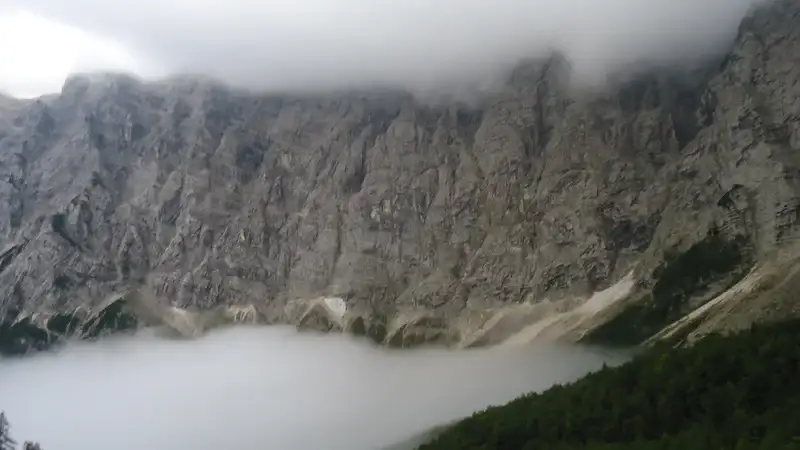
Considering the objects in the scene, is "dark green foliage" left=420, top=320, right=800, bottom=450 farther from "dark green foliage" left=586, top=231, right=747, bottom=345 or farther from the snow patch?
the snow patch

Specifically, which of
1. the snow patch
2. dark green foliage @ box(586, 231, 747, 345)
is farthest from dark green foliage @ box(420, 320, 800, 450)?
A: the snow patch

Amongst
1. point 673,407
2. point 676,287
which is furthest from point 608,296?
point 673,407

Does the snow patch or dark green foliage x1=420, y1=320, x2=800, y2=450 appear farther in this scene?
the snow patch

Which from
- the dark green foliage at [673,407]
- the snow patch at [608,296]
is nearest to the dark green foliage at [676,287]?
the snow patch at [608,296]

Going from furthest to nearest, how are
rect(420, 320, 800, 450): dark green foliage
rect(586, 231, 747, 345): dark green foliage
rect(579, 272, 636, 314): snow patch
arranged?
rect(579, 272, 636, 314): snow patch
rect(586, 231, 747, 345): dark green foliage
rect(420, 320, 800, 450): dark green foliage

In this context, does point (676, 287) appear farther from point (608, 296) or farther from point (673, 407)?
point (673, 407)

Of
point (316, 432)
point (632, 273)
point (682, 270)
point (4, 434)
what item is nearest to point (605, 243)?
point (632, 273)

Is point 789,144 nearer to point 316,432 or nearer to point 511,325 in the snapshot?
point 511,325
